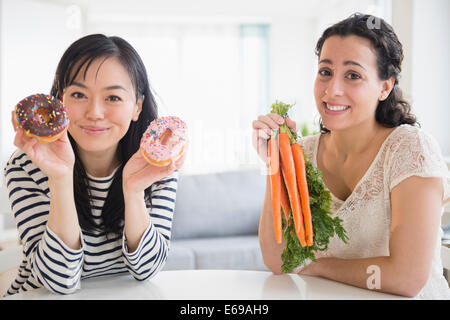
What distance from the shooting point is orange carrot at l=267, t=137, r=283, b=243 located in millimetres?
1097

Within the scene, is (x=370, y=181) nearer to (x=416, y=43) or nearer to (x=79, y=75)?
(x=79, y=75)

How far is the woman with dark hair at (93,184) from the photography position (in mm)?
1024

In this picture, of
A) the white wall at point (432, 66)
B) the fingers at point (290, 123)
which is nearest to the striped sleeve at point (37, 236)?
the fingers at point (290, 123)

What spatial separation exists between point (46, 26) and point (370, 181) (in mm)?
4255

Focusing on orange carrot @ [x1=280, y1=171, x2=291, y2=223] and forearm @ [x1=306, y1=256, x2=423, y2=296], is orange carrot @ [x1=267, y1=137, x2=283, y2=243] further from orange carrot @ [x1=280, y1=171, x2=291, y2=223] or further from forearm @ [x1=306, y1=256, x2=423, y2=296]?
forearm @ [x1=306, y1=256, x2=423, y2=296]

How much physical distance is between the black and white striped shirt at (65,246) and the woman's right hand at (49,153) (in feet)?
0.49

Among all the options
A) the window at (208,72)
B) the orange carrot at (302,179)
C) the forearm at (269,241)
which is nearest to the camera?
the orange carrot at (302,179)

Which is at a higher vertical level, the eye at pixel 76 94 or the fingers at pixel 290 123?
the eye at pixel 76 94

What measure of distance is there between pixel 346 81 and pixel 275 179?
33 cm

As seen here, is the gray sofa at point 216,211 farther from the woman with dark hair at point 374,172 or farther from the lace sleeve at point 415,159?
the lace sleeve at point 415,159

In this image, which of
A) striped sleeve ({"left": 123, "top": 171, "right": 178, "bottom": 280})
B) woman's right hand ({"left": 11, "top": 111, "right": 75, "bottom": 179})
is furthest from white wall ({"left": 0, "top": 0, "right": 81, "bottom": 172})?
woman's right hand ({"left": 11, "top": 111, "right": 75, "bottom": 179})

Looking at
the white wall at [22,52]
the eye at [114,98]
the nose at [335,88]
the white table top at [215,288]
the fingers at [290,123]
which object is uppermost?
the white wall at [22,52]

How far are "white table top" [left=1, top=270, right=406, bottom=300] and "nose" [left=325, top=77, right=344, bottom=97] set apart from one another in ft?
1.52

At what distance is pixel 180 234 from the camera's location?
10.0 ft
